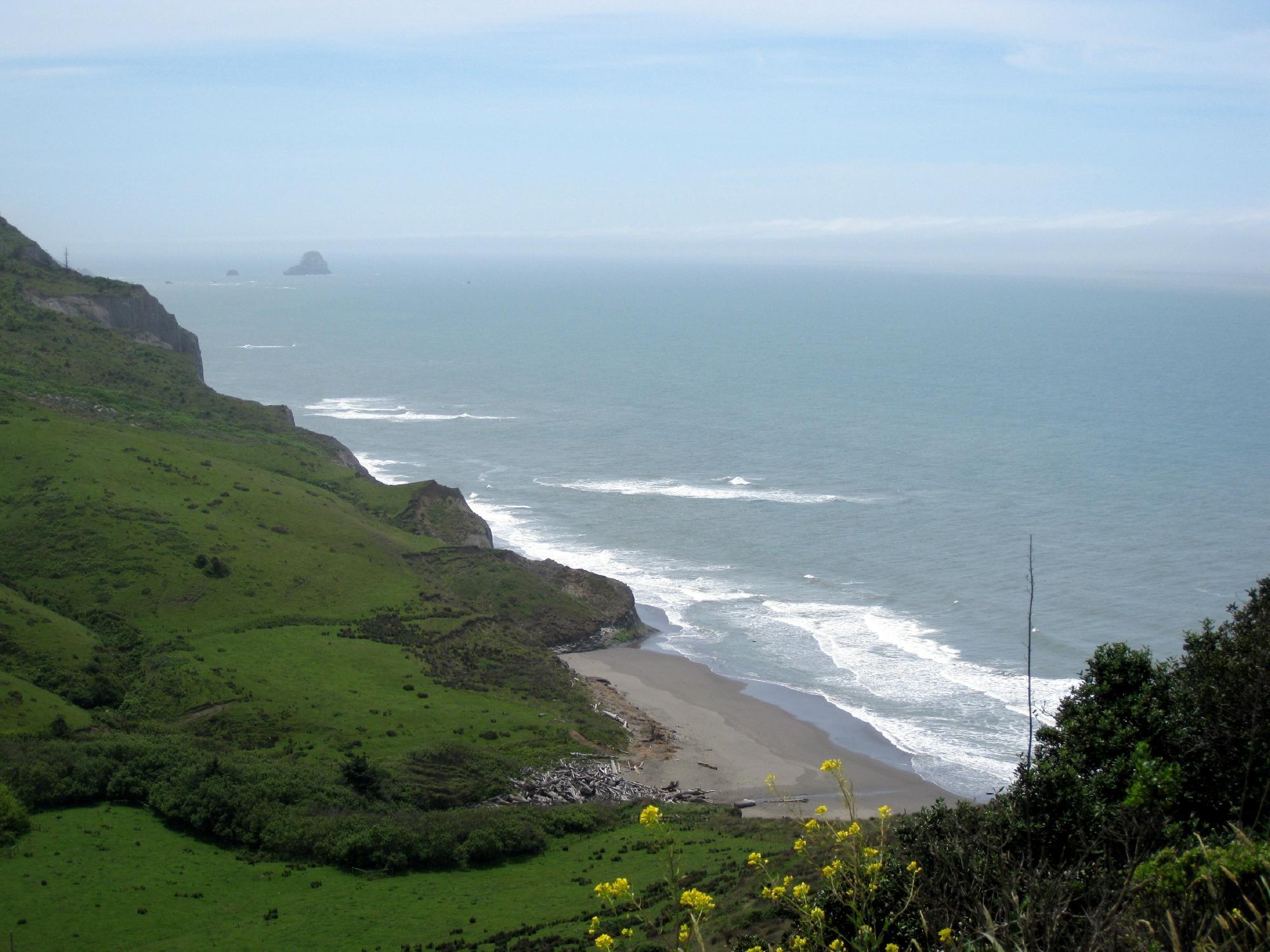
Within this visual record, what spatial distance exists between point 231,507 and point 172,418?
20.3 meters

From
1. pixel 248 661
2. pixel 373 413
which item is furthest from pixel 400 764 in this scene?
pixel 373 413

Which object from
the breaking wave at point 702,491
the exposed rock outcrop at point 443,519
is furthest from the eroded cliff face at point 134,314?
the breaking wave at point 702,491

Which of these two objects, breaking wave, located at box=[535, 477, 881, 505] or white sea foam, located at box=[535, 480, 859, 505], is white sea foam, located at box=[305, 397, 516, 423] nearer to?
white sea foam, located at box=[535, 480, 859, 505]

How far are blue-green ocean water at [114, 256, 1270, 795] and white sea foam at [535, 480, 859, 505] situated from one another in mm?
343

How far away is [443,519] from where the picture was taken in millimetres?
68562

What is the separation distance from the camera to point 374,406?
416 ft

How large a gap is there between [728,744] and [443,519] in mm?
30582

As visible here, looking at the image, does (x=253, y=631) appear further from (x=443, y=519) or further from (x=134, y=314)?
(x=134, y=314)

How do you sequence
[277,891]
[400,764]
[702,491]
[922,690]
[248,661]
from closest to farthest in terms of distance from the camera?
[277,891] → [400,764] → [248,661] → [922,690] → [702,491]

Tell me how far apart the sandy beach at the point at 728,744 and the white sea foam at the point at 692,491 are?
102 ft

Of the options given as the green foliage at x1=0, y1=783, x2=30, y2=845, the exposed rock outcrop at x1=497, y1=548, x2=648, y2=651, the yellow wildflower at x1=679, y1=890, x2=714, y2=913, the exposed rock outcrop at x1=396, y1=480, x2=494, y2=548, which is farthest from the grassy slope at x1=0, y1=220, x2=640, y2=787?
the yellow wildflower at x1=679, y1=890, x2=714, y2=913

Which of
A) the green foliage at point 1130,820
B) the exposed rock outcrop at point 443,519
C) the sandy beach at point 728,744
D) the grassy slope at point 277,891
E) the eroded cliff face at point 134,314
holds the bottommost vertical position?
the sandy beach at point 728,744

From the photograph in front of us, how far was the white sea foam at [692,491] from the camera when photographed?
82.2 m

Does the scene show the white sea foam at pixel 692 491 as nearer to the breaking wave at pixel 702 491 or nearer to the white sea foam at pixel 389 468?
the breaking wave at pixel 702 491
